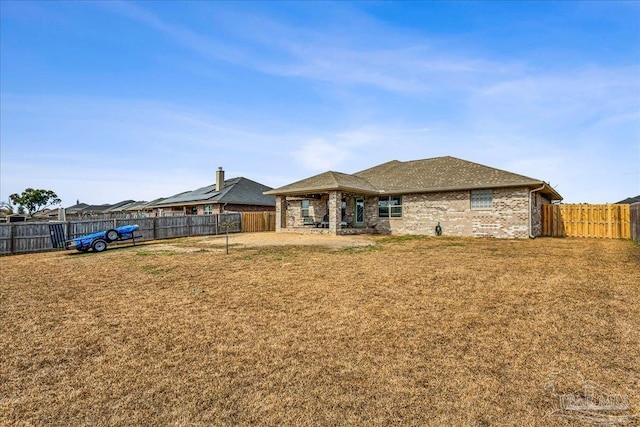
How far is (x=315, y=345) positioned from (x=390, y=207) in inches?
669

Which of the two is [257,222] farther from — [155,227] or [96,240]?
[96,240]

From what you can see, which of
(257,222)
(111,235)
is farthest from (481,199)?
(111,235)

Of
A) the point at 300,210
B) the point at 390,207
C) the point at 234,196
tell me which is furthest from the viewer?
the point at 234,196

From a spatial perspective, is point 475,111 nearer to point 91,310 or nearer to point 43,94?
point 91,310

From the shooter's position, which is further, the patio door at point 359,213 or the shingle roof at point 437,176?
the patio door at point 359,213

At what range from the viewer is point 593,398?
10.0 feet

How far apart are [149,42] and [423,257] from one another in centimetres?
1259

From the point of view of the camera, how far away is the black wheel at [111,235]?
1448cm

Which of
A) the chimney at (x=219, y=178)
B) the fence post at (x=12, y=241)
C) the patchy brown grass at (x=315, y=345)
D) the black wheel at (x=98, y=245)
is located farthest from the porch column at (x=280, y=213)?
the patchy brown grass at (x=315, y=345)

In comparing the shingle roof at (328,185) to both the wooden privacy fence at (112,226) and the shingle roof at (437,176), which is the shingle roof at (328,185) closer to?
the shingle roof at (437,176)

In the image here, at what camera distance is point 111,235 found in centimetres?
1466

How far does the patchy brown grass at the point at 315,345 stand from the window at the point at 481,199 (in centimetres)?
887

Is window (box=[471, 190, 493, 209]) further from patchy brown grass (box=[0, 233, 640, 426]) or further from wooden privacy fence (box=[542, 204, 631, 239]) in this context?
patchy brown grass (box=[0, 233, 640, 426])

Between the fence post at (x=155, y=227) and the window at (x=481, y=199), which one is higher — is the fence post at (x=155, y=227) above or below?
below
